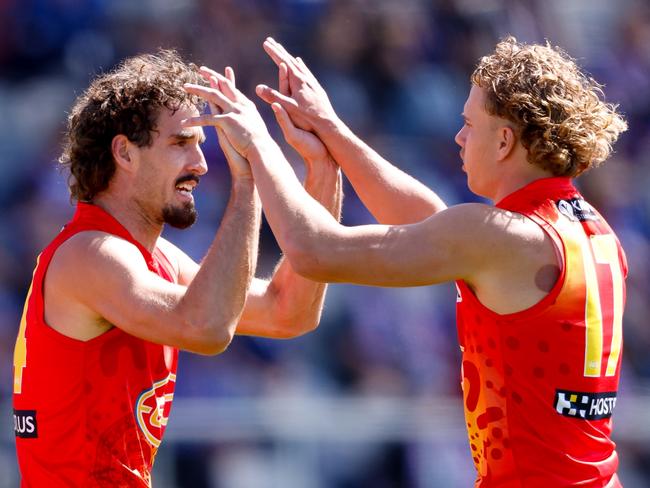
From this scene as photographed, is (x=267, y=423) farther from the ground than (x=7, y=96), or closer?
closer

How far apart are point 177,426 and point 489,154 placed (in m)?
4.43

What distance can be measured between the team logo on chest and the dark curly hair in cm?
86

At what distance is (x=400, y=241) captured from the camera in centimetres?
384

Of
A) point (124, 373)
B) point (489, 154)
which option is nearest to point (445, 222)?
point (489, 154)

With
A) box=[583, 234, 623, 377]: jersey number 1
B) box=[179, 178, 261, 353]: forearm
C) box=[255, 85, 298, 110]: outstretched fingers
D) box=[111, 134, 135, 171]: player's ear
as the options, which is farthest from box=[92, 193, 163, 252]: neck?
box=[583, 234, 623, 377]: jersey number 1

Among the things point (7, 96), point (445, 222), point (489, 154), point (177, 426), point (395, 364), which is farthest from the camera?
point (7, 96)

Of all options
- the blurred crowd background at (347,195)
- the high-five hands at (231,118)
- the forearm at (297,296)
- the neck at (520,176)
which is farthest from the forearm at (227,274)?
the blurred crowd background at (347,195)

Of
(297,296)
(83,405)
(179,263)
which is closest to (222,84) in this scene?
(179,263)

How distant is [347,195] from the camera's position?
9266 mm

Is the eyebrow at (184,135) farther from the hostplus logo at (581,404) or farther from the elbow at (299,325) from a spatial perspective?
the hostplus logo at (581,404)

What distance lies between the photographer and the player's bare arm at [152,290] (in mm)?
4164

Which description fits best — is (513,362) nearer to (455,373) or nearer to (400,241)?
(400,241)

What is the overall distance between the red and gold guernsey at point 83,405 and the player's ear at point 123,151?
13.9 inches

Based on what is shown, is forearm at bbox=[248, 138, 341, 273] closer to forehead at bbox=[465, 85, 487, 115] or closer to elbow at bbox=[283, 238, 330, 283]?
elbow at bbox=[283, 238, 330, 283]
